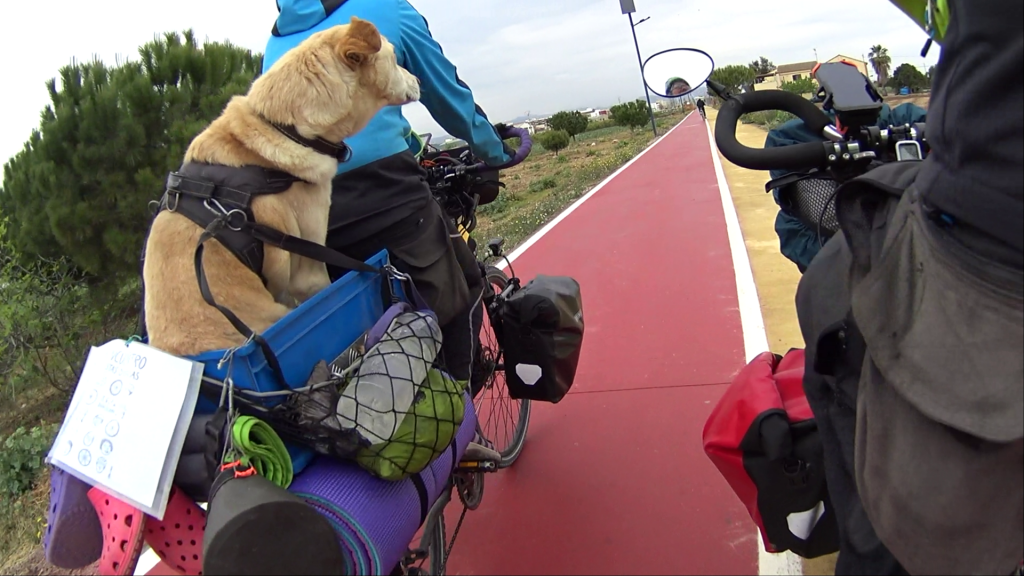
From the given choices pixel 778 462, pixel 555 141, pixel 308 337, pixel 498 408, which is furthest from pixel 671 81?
pixel 555 141

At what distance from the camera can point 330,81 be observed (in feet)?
7.00

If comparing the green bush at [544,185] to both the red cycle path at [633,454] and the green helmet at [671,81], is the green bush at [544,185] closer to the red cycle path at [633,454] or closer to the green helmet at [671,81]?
the red cycle path at [633,454]


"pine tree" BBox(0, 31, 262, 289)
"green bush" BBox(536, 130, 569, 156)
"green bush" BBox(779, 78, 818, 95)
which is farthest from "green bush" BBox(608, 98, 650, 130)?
"pine tree" BBox(0, 31, 262, 289)

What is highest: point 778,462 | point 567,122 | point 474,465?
point 778,462

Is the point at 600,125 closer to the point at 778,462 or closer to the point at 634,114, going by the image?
the point at 634,114

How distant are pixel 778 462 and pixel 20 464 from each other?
217 inches

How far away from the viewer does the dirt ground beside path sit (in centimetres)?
445

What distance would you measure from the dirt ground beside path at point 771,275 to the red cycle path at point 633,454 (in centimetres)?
25

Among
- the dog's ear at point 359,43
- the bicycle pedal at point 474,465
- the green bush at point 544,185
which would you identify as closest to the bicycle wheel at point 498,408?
the bicycle pedal at point 474,465

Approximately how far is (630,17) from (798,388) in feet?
40.7

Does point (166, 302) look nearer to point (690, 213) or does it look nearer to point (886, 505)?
point (886, 505)

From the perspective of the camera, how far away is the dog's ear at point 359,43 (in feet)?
6.79

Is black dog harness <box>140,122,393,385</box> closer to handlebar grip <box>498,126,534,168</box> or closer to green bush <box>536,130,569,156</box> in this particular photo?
handlebar grip <box>498,126,534,168</box>

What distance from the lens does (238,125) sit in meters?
2.07
